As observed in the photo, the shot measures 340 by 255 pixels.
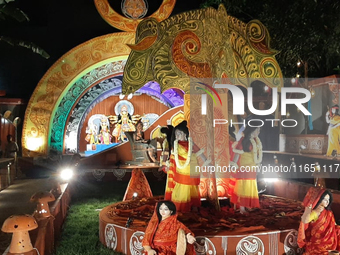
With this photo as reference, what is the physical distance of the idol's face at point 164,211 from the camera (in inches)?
158

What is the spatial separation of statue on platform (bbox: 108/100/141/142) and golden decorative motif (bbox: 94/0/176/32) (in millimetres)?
5248

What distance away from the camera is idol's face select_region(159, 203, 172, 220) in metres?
4.00

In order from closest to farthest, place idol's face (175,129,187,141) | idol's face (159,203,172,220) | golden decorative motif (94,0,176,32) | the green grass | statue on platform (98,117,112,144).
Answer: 1. idol's face (159,203,172,220)
2. the green grass
3. idol's face (175,129,187,141)
4. golden decorative motif (94,0,176,32)
5. statue on platform (98,117,112,144)

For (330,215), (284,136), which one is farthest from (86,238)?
(284,136)

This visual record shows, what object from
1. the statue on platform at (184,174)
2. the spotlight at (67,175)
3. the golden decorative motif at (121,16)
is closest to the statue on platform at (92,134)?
the golden decorative motif at (121,16)

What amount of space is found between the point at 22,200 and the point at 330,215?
242 inches

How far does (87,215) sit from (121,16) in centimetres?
684

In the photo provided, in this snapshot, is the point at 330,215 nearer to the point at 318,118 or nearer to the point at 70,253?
the point at 70,253

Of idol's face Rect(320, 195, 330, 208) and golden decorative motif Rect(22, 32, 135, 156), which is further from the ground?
golden decorative motif Rect(22, 32, 135, 156)

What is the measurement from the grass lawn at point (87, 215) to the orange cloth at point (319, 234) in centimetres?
245

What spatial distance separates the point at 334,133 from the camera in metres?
10.2

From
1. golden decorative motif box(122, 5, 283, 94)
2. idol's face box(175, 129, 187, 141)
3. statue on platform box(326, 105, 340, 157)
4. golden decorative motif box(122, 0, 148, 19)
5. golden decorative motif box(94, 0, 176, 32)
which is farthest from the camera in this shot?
golden decorative motif box(122, 0, 148, 19)

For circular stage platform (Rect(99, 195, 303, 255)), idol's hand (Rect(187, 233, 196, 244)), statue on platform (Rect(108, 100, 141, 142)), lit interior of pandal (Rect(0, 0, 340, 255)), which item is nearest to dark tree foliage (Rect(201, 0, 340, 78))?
lit interior of pandal (Rect(0, 0, 340, 255))

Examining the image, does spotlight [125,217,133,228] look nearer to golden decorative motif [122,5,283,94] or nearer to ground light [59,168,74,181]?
golden decorative motif [122,5,283,94]
